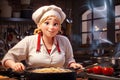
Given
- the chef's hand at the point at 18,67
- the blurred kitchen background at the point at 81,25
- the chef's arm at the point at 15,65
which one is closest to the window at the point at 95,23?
the blurred kitchen background at the point at 81,25

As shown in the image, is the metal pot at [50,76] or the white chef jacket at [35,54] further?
the white chef jacket at [35,54]

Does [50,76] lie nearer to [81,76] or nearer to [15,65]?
[15,65]

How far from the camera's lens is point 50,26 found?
5.98 ft

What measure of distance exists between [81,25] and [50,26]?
3.76m

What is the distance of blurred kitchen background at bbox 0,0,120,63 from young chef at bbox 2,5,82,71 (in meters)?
2.30

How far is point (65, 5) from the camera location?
5531 mm

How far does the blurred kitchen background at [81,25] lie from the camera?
4.47 metres

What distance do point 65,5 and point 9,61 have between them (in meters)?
3.93

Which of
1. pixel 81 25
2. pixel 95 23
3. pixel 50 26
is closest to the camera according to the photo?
pixel 50 26

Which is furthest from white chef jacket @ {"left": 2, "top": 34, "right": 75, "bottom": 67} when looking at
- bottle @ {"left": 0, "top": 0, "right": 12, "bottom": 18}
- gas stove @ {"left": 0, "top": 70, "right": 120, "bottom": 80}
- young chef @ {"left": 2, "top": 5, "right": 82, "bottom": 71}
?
bottle @ {"left": 0, "top": 0, "right": 12, "bottom": 18}

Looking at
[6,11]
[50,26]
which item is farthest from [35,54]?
[6,11]

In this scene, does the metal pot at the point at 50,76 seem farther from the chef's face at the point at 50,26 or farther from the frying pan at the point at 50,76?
the chef's face at the point at 50,26

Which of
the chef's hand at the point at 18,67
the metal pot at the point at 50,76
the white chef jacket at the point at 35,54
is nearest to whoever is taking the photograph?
the metal pot at the point at 50,76

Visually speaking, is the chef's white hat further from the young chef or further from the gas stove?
the gas stove
